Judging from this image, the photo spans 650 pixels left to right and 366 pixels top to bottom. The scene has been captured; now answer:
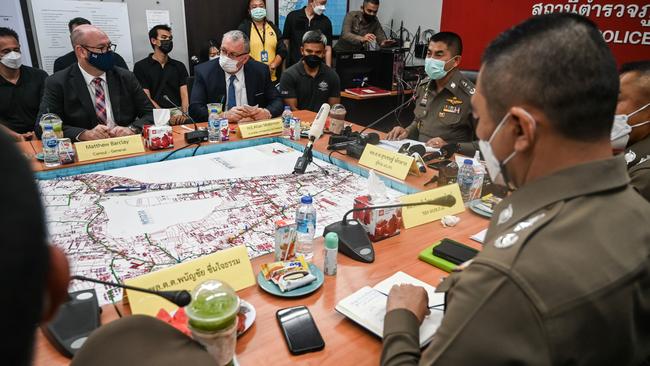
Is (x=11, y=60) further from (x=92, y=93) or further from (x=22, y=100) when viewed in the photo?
(x=92, y=93)

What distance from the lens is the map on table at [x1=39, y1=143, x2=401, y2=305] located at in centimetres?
129

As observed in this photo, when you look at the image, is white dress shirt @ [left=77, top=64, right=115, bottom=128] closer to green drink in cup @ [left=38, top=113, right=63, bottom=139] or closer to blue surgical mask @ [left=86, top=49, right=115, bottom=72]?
blue surgical mask @ [left=86, top=49, right=115, bottom=72]

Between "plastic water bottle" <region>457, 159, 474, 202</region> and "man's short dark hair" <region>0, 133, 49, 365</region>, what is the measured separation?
1610 millimetres

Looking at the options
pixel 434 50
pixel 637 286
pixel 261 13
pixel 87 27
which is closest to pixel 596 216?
pixel 637 286

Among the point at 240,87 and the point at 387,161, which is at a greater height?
the point at 240,87

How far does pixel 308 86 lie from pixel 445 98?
1.22m

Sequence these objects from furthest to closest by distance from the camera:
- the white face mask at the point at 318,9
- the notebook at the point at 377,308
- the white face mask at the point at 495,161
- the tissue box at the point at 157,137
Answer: the white face mask at the point at 318,9
the tissue box at the point at 157,137
the notebook at the point at 377,308
the white face mask at the point at 495,161

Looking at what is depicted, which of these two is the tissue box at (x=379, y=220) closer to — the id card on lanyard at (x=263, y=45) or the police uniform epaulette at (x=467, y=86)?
the police uniform epaulette at (x=467, y=86)

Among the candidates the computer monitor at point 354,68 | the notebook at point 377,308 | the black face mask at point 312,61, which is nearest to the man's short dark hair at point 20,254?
the notebook at point 377,308

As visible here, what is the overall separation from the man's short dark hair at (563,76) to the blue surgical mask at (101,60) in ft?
8.10

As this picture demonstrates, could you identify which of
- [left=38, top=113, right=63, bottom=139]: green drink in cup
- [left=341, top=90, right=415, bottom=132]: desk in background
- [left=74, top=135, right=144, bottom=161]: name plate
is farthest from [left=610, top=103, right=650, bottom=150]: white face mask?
[left=341, top=90, right=415, bottom=132]: desk in background

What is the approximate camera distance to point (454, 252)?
127cm

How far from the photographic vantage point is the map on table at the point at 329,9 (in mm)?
5293

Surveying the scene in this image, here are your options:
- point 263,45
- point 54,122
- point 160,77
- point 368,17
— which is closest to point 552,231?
point 54,122
